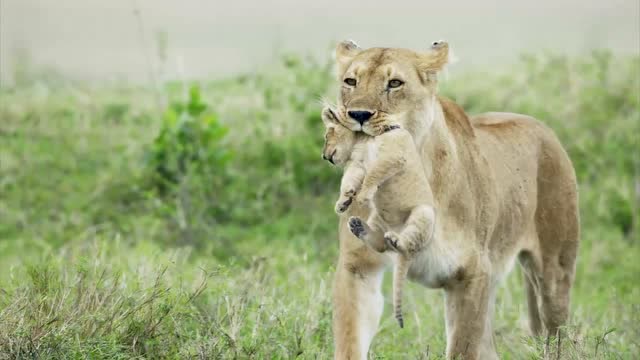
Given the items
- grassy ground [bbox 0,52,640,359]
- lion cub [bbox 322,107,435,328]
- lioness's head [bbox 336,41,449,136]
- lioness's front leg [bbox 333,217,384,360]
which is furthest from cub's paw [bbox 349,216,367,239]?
grassy ground [bbox 0,52,640,359]

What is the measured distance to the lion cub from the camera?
5105 mm

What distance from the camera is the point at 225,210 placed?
11133 millimetres

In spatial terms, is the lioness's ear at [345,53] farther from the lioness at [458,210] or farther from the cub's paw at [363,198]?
the cub's paw at [363,198]

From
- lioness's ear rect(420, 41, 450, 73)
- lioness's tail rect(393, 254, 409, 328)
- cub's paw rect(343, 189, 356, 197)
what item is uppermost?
lioness's ear rect(420, 41, 450, 73)

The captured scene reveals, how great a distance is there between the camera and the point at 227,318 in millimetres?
6578

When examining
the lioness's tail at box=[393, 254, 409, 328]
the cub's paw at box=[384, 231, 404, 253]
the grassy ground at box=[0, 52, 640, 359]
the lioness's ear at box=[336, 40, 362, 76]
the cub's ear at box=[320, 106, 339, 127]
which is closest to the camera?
the cub's paw at box=[384, 231, 404, 253]

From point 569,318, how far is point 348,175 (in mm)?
2614

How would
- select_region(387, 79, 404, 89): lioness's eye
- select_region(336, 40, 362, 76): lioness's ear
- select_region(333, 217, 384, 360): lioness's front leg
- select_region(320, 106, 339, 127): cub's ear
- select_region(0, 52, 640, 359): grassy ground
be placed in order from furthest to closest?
select_region(0, 52, 640, 359): grassy ground, select_region(336, 40, 362, 76): lioness's ear, select_region(333, 217, 384, 360): lioness's front leg, select_region(387, 79, 404, 89): lioness's eye, select_region(320, 106, 339, 127): cub's ear

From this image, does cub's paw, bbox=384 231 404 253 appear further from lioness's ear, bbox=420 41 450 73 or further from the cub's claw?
lioness's ear, bbox=420 41 450 73

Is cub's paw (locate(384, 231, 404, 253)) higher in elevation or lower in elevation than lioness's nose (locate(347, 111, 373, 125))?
lower

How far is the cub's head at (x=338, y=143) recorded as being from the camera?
17.2 ft

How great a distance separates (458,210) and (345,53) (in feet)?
2.73

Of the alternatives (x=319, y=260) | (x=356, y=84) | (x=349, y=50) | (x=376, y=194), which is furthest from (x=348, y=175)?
(x=319, y=260)

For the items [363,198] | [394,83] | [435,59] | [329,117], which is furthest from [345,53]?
[363,198]
